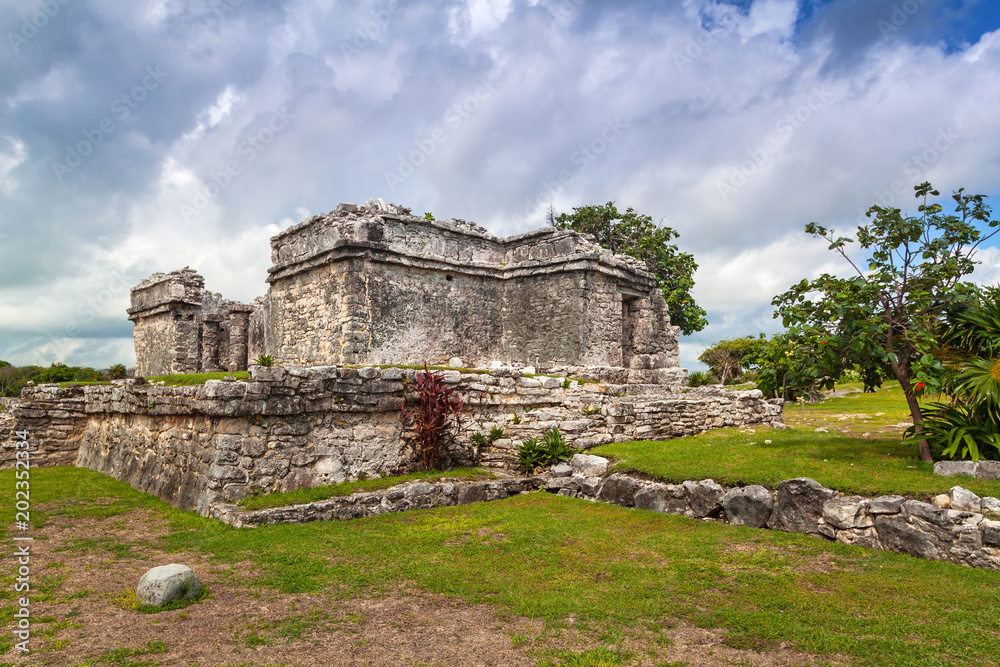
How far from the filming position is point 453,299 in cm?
1442

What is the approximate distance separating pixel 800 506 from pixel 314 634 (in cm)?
484

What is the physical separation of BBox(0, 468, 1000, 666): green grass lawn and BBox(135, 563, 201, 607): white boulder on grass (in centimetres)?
50

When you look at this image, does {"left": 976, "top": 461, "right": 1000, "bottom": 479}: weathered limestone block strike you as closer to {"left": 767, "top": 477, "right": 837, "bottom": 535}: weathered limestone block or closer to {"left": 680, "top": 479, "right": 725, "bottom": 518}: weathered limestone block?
{"left": 767, "top": 477, "right": 837, "bottom": 535}: weathered limestone block

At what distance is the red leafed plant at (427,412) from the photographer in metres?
8.98

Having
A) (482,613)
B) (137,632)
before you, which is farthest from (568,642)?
(137,632)

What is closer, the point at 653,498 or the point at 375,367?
the point at 653,498

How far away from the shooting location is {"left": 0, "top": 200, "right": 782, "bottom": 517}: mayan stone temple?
7.87m

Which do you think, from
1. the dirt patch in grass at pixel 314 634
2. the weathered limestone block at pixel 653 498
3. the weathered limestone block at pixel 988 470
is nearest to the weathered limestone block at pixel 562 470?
the weathered limestone block at pixel 653 498

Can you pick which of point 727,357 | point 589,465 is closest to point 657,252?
point 727,357

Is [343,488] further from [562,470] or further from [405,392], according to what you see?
[562,470]

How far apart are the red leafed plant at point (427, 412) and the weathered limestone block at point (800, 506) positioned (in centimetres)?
458

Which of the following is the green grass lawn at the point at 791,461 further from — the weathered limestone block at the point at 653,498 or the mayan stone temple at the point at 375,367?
the mayan stone temple at the point at 375,367

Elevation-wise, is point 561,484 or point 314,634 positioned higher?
point 561,484

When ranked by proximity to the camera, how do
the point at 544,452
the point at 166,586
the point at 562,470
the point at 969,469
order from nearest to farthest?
the point at 166,586 < the point at 969,469 < the point at 562,470 < the point at 544,452
